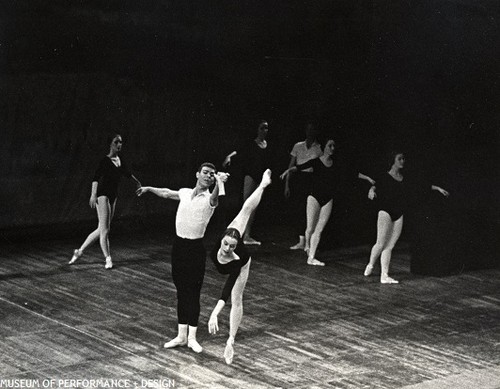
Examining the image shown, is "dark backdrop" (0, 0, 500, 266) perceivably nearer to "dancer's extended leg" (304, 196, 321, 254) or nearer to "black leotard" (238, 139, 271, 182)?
"dancer's extended leg" (304, 196, 321, 254)

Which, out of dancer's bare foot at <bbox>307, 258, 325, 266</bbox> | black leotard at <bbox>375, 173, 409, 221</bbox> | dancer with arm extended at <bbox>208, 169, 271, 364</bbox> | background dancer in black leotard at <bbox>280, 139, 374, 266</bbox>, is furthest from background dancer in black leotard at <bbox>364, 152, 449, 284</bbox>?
dancer with arm extended at <bbox>208, 169, 271, 364</bbox>

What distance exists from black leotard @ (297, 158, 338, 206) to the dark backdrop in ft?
3.27

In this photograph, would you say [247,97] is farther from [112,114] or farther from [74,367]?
[74,367]

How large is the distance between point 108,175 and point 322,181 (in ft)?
9.57

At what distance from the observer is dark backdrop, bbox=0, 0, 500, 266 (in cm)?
1495

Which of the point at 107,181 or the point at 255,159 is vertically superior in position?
the point at 255,159

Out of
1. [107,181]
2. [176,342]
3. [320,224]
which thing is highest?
[107,181]

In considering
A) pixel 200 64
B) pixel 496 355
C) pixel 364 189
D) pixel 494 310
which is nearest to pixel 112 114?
pixel 200 64

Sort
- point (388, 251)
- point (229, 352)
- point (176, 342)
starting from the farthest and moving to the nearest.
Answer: point (388, 251) → point (176, 342) → point (229, 352)

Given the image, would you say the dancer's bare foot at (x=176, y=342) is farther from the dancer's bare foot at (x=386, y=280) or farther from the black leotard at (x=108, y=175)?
the dancer's bare foot at (x=386, y=280)

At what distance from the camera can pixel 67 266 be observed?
13.7 m

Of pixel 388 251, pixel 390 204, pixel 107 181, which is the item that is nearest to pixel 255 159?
pixel 390 204

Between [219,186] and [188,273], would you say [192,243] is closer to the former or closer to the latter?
[188,273]

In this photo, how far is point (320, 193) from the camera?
560 inches
